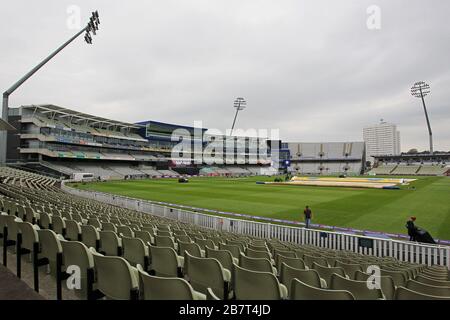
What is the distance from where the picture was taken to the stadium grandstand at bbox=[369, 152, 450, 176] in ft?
274

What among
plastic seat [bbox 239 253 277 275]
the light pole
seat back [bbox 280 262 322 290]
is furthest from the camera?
the light pole

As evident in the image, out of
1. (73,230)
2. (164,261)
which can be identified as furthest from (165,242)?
(73,230)

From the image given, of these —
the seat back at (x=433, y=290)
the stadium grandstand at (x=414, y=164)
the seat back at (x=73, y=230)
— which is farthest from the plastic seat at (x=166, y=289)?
the stadium grandstand at (x=414, y=164)

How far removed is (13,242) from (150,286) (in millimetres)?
4324

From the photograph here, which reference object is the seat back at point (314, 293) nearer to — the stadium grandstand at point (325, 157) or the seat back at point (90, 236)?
the seat back at point (90, 236)

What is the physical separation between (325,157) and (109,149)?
289 ft

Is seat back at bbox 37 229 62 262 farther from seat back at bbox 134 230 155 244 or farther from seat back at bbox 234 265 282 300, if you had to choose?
seat back at bbox 234 265 282 300

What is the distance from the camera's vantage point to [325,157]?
117500 mm

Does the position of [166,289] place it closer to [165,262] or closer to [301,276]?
[165,262]

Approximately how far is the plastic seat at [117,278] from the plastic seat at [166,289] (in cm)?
16

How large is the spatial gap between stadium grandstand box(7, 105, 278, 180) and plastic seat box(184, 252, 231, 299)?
5820 cm

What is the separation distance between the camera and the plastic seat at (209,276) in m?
3.21

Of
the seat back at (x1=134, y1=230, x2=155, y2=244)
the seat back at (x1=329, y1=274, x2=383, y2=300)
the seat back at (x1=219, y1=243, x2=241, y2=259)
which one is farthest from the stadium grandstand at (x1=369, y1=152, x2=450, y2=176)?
the seat back at (x1=329, y1=274, x2=383, y2=300)
